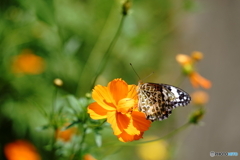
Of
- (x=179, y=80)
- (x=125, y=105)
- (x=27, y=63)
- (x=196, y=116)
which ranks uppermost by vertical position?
(x=125, y=105)

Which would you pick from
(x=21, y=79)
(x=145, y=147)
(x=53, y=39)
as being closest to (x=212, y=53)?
(x=145, y=147)

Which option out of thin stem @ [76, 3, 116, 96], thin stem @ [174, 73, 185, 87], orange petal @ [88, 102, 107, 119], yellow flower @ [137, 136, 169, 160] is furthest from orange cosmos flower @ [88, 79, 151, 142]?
thin stem @ [174, 73, 185, 87]

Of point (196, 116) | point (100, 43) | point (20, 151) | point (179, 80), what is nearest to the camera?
point (196, 116)

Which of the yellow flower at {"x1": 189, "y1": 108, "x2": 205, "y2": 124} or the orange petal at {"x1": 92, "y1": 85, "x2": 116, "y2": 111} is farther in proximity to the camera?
the yellow flower at {"x1": 189, "y1": 108, "x2": 205, "y2": 124}

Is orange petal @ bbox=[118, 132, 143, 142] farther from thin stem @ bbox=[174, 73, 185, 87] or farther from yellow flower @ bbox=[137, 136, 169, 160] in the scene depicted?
thin stem @ bbox=[174, 73, 185, 87]

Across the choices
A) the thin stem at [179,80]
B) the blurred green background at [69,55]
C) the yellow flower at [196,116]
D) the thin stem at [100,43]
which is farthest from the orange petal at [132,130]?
the thin stem at [179,80]

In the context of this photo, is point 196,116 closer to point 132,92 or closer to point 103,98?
point 132,92

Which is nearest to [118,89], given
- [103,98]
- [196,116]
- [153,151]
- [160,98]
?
[103,98]
